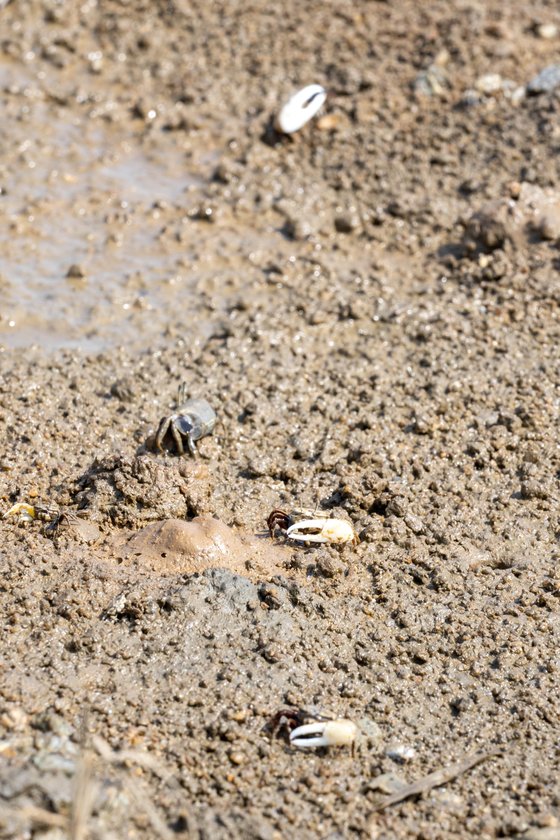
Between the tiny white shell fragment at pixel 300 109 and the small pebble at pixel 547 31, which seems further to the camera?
the small pebble at pixel 547 31

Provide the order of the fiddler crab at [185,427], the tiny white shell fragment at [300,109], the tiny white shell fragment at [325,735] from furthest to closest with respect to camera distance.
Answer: the tiny white shell fragment at [300,109]
the fiddler crab at [185,427]
the tiny white shell fragment at [325,735]

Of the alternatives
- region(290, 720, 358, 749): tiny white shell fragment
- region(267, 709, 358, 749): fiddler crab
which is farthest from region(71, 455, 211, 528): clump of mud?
region(290, 720, 358, 749): tiny white shell fragment

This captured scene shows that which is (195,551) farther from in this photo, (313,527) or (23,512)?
(23,512)

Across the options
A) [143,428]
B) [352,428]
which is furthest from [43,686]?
[352,428]

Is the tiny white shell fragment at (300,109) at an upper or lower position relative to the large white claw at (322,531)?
upper

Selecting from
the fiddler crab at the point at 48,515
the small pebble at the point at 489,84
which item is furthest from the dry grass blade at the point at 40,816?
the small pebble at the point at 489,84

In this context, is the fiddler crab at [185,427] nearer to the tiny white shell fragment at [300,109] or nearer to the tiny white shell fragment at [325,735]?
the tiny white shell fragment at [325,735]

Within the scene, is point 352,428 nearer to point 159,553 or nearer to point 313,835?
point 159,553
